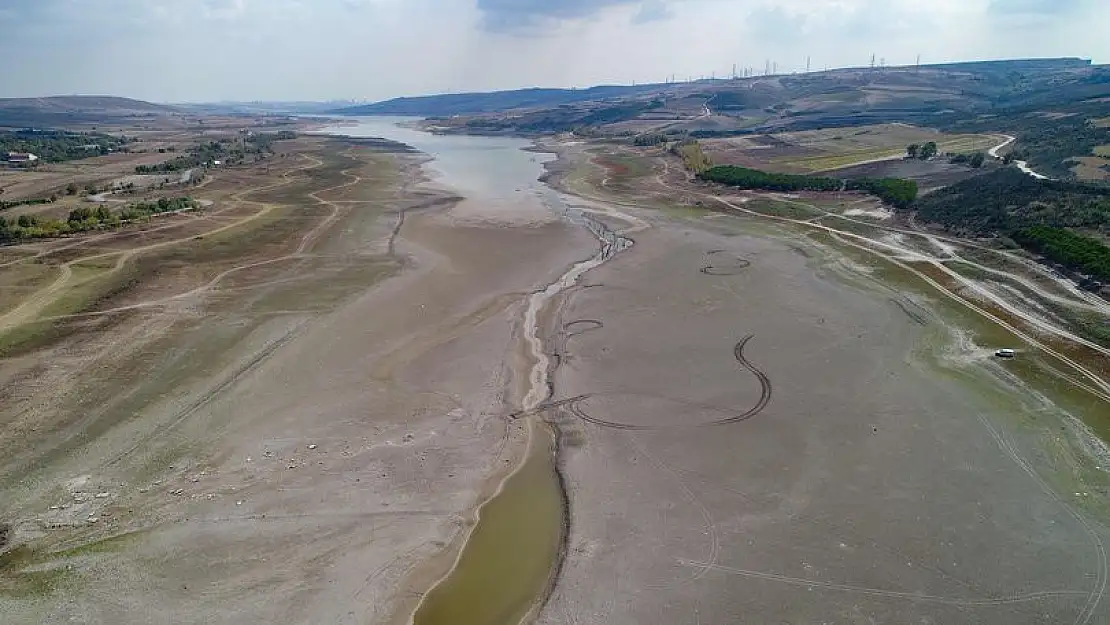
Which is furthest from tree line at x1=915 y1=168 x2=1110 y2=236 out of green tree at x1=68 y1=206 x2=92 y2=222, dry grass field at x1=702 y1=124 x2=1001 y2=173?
green tree at x1=68 y1=206 x2=92 y2=222

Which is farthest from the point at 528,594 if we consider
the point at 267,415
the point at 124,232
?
the point at 124,232

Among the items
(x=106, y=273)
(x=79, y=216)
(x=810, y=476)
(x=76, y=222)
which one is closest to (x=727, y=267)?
Answer: (x=810, y=476)

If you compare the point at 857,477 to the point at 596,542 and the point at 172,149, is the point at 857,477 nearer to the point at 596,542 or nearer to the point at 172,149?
the point at 596,542

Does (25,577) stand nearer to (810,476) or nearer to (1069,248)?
(810,476)

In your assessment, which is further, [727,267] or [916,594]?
[727,267]

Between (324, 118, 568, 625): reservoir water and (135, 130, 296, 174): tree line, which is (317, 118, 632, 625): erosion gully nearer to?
(324, 118, 568, 625): reservoir water

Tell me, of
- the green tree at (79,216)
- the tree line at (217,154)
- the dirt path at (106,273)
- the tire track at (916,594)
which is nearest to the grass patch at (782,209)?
the dirt path at (106,273)
